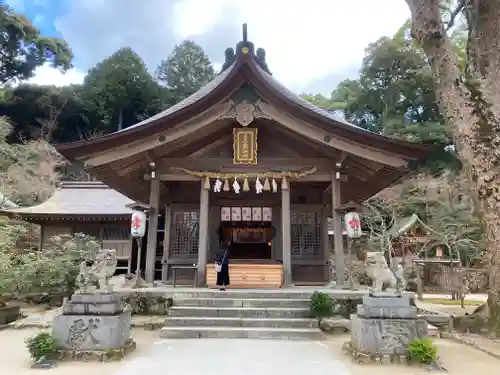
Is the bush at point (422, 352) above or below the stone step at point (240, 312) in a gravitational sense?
below

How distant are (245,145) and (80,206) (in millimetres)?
11063

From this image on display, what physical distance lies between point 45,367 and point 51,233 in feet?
45.8

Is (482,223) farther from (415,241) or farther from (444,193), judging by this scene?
(444,193)

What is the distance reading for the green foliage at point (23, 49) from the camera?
3119 centimetres

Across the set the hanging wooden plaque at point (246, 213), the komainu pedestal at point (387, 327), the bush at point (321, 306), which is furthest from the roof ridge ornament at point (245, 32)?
the komainu pedestal at point (387, 327)

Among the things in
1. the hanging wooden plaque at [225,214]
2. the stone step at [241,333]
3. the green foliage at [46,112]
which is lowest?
the stone step at [241,333]

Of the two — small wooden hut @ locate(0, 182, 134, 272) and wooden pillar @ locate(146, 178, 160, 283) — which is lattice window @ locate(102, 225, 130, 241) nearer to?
small wooden hut @ locate(0, 182, 134, 272)

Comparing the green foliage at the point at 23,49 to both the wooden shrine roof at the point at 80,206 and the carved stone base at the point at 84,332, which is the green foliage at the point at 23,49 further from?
the carved stone base at the point at 84,332

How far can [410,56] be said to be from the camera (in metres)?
32.7

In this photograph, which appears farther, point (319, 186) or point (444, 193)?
point (444, 193)

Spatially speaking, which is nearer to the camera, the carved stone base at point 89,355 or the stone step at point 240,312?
the carved stone base at point 89,355

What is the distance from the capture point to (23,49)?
32.9 m

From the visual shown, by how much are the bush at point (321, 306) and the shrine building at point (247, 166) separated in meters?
2.12

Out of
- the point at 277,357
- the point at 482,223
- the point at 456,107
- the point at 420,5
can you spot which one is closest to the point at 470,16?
the point at 420,5
